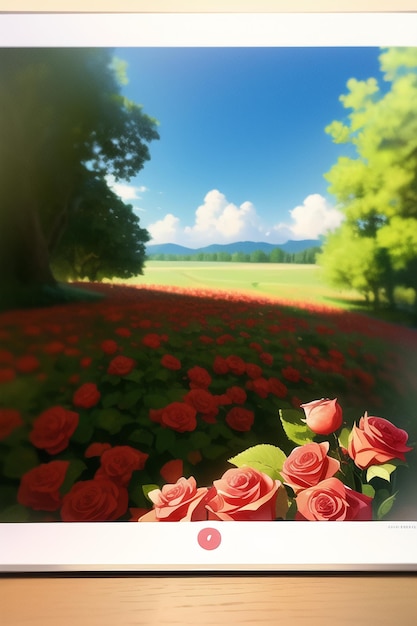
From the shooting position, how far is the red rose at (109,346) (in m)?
0.79

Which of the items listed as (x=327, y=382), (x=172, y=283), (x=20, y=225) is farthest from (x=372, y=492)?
(x=20, y=225)

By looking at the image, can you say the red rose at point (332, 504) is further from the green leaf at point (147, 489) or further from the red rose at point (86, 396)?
the red rose at point (86, 396)

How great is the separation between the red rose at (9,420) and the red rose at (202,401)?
0.95ft

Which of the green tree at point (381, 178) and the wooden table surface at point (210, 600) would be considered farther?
the green tree at point (381, 178)

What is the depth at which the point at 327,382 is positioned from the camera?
791 mm

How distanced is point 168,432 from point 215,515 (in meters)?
0.16

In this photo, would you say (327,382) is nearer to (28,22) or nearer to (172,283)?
(172,283)

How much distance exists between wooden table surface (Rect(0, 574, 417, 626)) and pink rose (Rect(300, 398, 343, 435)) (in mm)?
241

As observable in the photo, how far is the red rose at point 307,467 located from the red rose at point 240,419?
89 millimetres

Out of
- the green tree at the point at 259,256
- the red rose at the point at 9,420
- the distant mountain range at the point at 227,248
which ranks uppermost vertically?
the distant mountain range at the point at 227,248

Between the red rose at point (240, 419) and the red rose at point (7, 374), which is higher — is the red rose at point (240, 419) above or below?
below

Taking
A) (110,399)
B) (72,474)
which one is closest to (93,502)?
(72,474)

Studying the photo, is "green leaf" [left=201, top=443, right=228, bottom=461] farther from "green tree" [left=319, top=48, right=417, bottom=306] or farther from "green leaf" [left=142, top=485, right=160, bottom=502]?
"green tree" [left=319, top=48, right=417, bottom=306]

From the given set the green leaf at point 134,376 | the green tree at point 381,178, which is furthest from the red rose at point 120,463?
the green tree at point 381,178
